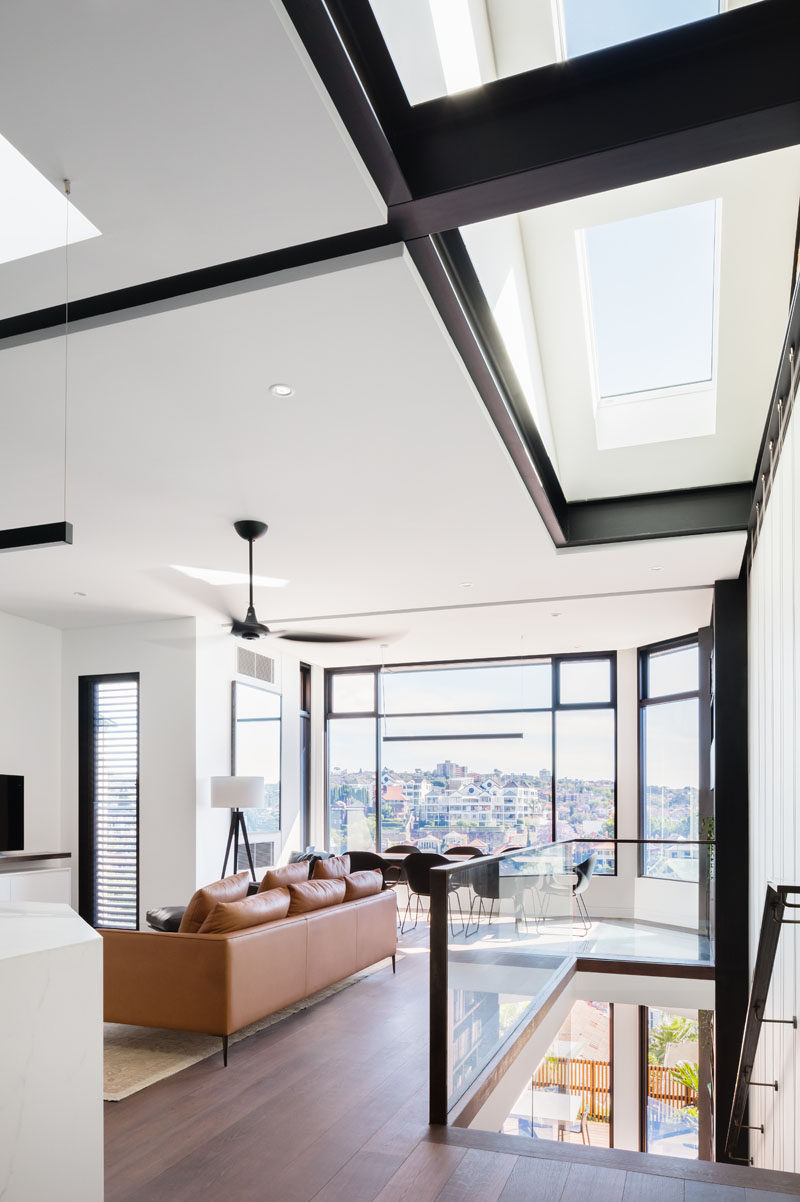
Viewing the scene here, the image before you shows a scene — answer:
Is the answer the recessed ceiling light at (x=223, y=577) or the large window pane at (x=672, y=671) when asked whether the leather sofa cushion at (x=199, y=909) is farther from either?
the large window pane at (x=672, y=671)

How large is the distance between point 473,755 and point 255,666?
3.29 metres

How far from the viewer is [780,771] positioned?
14.7 feet

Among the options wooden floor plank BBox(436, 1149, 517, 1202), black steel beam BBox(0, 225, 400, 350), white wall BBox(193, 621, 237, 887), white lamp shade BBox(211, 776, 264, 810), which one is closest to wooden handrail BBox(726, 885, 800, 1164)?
wooden floor plank BBox(436, 1149, 517, 1202)

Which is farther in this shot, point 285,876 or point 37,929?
point 285,876

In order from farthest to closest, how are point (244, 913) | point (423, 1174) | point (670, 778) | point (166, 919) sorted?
point (670, 778)
point (166, 919)
point (244, 913)
point (423, 1174)

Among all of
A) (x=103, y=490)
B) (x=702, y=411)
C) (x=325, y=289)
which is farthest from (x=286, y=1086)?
(x=702, y=411)

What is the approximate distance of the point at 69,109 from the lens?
7.26 feet

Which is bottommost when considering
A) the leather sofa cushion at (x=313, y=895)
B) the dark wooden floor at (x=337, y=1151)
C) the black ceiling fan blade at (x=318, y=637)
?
the dark wooden floor at (x=337, y=1151)

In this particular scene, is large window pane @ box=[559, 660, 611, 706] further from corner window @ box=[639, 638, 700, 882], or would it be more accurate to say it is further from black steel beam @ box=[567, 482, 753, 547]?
black steel beam @ box=[567, 482, 753, 547]

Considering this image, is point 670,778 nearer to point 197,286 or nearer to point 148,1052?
point 148,1052

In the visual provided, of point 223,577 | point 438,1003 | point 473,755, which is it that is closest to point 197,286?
point 438,1003

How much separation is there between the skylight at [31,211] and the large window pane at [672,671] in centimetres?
860

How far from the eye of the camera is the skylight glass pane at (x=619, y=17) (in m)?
2.87

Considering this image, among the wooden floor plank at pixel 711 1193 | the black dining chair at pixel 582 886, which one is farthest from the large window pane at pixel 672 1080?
the wooden floor plank at pixel 711 1193
